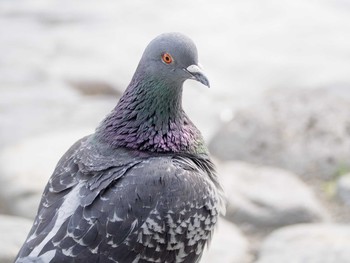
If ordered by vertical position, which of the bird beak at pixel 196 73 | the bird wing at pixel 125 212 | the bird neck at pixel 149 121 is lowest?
the bird wing at pixel 125 212

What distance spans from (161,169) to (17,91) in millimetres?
5741

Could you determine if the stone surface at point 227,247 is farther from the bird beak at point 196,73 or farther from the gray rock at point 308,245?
the bird beak at point 196,73

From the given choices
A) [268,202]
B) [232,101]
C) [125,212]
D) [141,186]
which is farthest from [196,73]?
[232,101]

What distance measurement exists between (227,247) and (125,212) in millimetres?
2176

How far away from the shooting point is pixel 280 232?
7.80 metres

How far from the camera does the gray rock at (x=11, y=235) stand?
6.97 metres

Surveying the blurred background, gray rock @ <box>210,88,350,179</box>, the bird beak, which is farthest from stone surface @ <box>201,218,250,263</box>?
the bird beak

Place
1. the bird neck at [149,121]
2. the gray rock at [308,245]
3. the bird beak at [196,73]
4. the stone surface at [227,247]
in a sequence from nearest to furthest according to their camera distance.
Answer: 1. the bird beak at [196,73]
2. the bird neck at [149,121]
3. the gray rock at [308,245]
4. the stone surface at [227,247]

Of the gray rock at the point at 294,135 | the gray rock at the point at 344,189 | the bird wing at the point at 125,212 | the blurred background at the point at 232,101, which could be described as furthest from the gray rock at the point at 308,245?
the bird wing at the point at 125,212

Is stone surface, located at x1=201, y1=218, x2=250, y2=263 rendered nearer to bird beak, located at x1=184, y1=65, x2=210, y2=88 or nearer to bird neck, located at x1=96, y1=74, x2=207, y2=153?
bird neck, located at x1=96, y1=74, x2=207, y2=153

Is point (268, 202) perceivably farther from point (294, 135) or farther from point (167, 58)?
point (167, 58)

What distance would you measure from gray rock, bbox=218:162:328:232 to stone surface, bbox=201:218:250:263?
247mm

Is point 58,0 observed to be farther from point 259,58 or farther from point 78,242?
point 78,242

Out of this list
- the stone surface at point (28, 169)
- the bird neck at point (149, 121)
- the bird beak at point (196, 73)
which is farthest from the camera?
the stone surface at point (28, 169)
